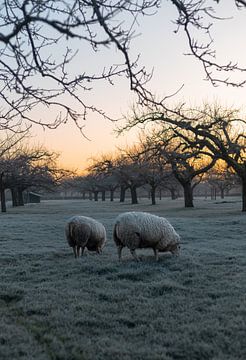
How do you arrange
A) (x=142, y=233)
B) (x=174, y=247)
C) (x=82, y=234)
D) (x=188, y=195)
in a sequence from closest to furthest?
(x=142, y=233) < (x=174, y=247) < (x=82, y=234) < (x=188, y=195)

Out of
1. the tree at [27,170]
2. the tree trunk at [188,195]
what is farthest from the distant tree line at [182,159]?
the tree at [27,170]

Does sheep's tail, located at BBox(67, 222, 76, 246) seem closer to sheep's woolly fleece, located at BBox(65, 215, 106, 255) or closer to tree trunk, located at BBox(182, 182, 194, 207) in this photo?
sheep's woolly fleece, located at BBox(65, 215, 106, 255)

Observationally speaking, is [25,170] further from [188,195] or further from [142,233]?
[142,233]

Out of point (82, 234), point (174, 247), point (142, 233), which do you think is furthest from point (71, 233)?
point (174, 247)

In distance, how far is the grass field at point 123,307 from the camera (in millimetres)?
5137

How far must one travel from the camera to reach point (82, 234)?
12.6 m

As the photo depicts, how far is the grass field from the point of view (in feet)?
16.9

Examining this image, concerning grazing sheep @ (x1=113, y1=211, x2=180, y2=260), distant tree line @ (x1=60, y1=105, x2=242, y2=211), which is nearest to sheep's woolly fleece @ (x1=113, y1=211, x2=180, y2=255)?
grazing sheep @ (x1=113, y1=211, x2=180, y2=260)

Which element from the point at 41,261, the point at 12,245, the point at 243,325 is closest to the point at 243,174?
the point at 12,245

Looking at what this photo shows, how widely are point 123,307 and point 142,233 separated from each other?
4178 mm

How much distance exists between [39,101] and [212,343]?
11.5 ft

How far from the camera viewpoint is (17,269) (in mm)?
10234

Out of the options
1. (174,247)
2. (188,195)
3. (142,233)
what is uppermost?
(188,195)

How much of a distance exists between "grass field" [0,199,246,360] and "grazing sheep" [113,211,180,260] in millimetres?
321
